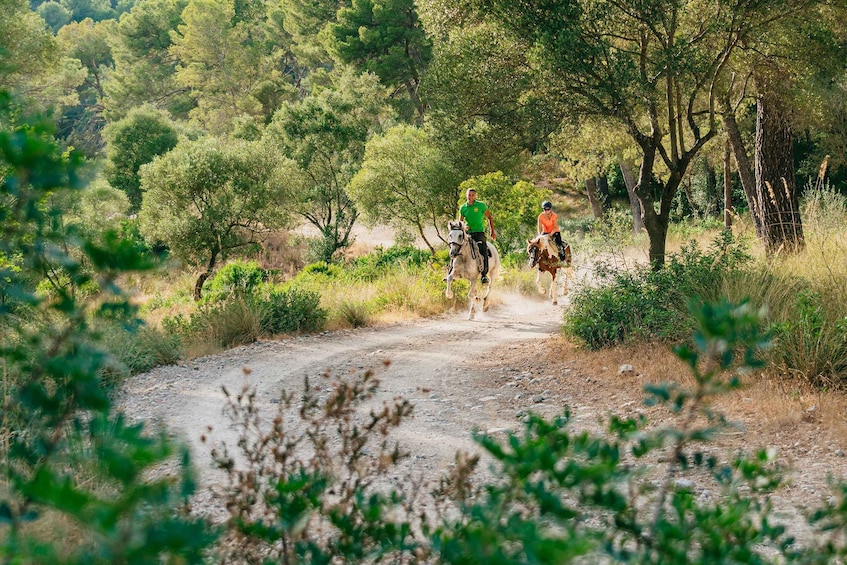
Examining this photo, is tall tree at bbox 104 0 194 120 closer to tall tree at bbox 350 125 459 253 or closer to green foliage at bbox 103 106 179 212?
green foliage at bbox 103 106 179 212

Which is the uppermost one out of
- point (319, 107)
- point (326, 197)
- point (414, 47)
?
point (414, 47)

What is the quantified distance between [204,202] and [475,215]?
1195 cm

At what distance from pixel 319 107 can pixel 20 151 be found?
1265 inches

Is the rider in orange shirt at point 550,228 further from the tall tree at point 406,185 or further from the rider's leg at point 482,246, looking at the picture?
the tall tree at point 406,185

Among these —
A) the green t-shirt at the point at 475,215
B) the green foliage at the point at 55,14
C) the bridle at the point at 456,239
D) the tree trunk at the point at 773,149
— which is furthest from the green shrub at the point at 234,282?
the green foliage at the point at 55,14

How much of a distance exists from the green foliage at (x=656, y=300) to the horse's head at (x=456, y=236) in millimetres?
4346

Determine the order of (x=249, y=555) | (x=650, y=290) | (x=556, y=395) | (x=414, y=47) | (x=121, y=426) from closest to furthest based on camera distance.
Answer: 1. (x=121, y=426)
2. (x=249, y=555)
3. (x=556, y=395)
4. (x=650, y=290)
5. (x=414, y=47)

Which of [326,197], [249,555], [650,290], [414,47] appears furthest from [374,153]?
[249,555]

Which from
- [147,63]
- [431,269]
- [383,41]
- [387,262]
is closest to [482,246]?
[431,269]

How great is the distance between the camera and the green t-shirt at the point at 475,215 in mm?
15977

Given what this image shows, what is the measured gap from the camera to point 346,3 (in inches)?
1735

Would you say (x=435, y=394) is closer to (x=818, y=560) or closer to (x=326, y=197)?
(x=818, y=560)

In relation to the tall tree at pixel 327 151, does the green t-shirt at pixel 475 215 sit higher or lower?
lower

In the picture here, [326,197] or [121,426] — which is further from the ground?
[326,197]
